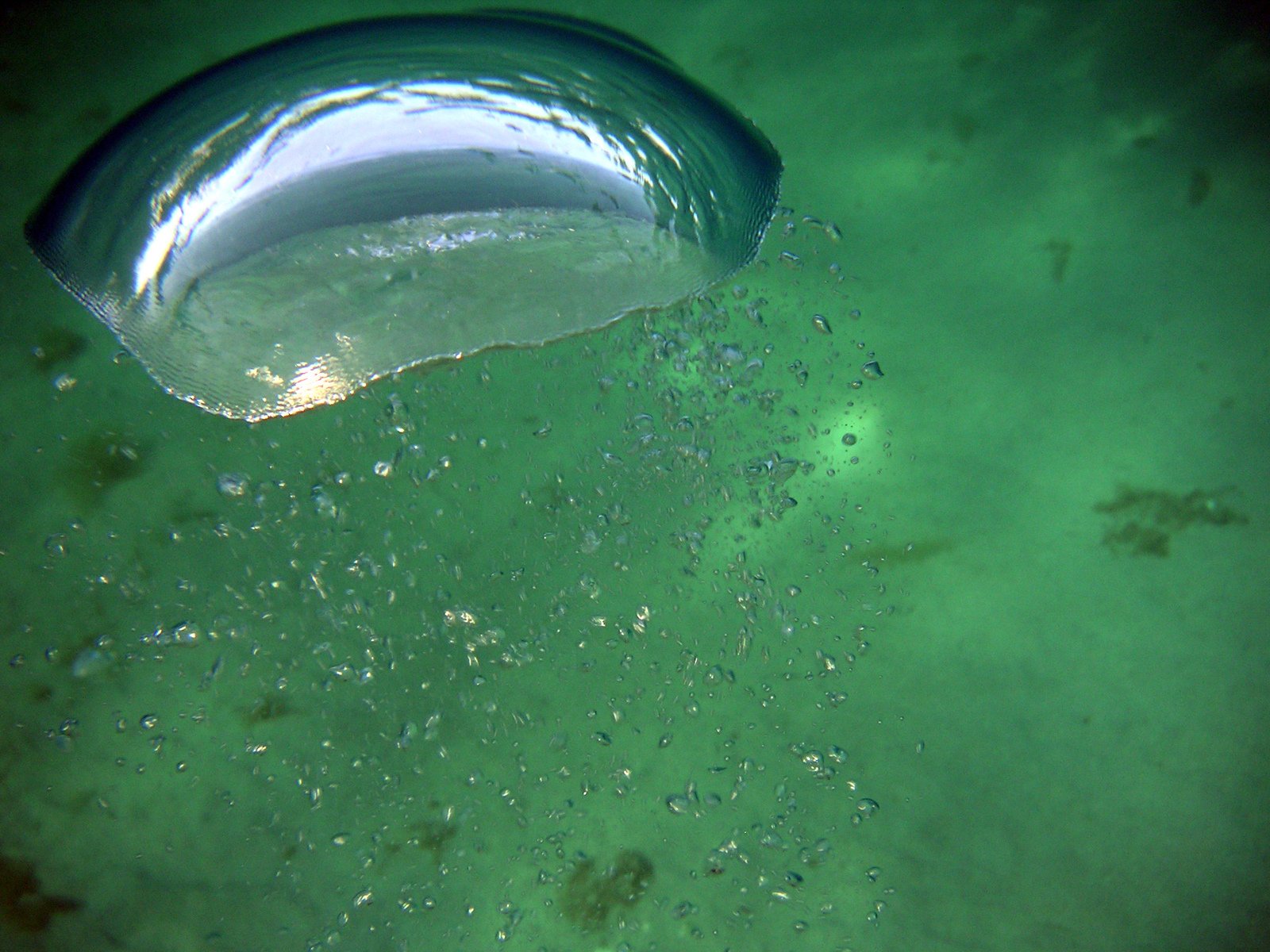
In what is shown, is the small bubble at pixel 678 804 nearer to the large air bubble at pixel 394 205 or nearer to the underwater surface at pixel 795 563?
the underwater surface at pixel 795 563

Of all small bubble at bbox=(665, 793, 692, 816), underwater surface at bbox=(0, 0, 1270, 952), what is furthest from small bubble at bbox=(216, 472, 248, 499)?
small bubble at bbox=(665, 793, 692, 816)

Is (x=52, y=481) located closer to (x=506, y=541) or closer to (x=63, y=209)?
(x=63, y=209)

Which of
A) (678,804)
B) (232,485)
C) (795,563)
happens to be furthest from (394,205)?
Answer: (678,804)

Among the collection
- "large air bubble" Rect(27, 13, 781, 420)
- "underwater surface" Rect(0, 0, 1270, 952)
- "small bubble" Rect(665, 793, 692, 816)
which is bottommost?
"small bubble" Rect(665, 793, 692, 816)

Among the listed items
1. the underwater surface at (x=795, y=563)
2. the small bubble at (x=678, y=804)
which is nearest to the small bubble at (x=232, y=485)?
the underwater surface at (x=795, y=563)

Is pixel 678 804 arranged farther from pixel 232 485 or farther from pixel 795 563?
pixel 232 485

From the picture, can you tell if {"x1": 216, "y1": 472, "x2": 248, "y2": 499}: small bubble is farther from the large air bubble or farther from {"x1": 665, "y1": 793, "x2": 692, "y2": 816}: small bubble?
{"x1": 665, "y1": 793, "x2": 692, "y2": 816}: small bubble
